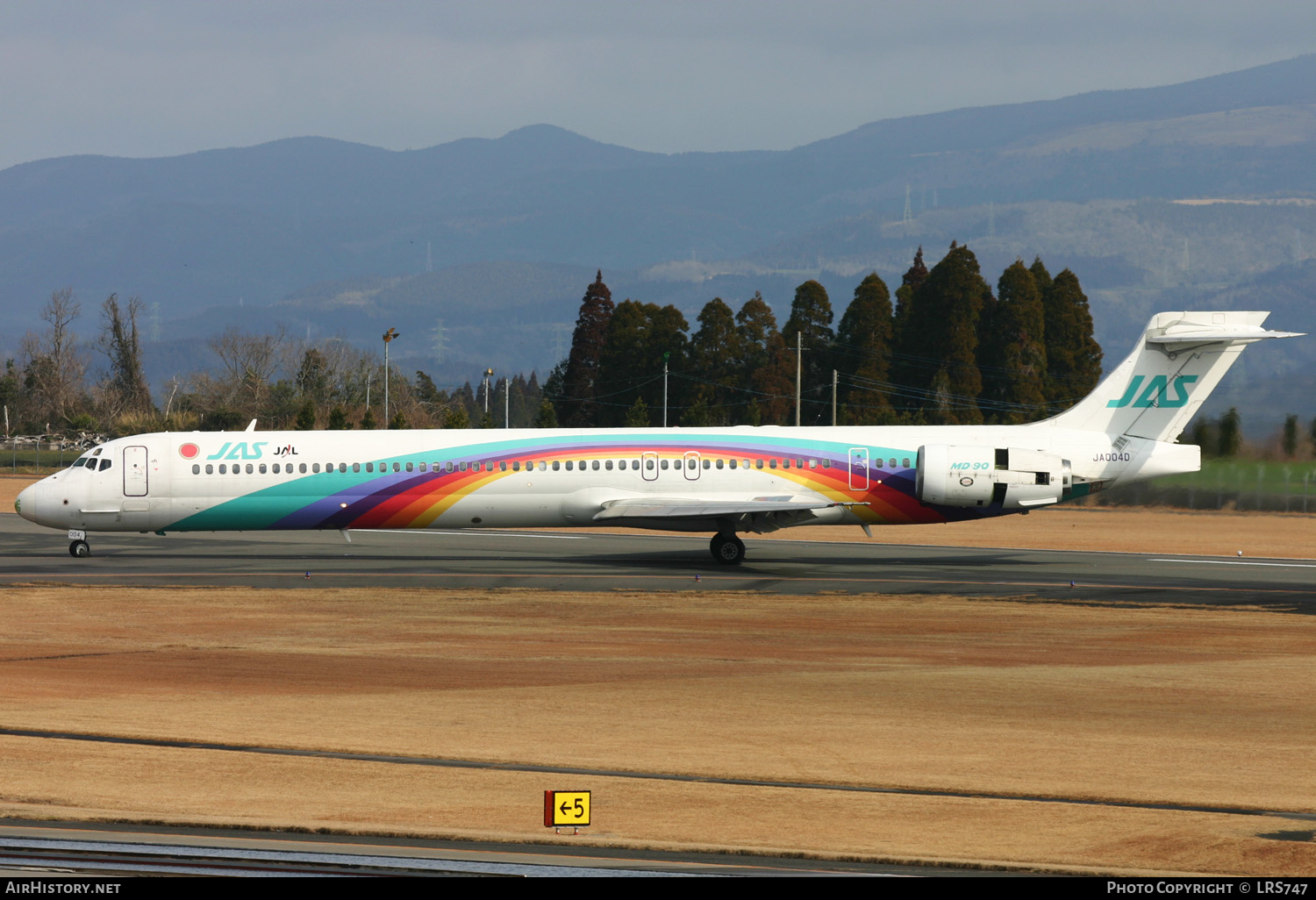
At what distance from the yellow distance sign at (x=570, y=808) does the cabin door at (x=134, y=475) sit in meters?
29.1

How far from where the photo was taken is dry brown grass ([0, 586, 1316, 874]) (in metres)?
12.6

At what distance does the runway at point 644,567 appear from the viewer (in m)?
32.8

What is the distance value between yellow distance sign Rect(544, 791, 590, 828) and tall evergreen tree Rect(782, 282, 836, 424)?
316 feet

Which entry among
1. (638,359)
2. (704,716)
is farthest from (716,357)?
(704,716)

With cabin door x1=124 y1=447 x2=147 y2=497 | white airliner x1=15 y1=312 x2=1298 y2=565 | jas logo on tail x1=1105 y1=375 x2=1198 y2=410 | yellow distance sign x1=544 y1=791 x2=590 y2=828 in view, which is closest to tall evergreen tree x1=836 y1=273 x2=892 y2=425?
jas logo on tail x1=1105 y1=375 x2=1198 y2=410

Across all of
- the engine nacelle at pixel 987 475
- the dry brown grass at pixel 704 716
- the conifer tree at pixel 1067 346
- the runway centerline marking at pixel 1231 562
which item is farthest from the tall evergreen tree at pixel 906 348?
the dry brown grass at pixel 704 716

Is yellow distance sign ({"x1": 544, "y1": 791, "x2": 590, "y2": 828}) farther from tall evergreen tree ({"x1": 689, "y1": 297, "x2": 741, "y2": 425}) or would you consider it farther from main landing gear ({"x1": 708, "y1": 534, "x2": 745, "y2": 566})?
tall evergreen tree ({"x1": 689, "y1": 297, "x2": 741, "y2": 425})

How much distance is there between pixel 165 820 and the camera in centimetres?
1227

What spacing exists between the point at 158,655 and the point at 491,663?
5857 millimetres

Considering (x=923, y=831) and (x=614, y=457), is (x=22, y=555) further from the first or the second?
(x=923, y=831)

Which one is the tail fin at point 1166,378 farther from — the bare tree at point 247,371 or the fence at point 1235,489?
the bare tree at point 247,371

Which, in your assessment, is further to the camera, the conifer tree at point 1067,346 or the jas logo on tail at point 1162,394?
the conifer tree at point 1067,346

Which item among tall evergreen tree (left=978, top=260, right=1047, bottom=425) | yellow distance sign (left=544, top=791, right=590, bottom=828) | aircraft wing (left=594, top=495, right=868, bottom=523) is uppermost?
tall evergreen tree (left=978, top=260, right=1047, bottom=425)
